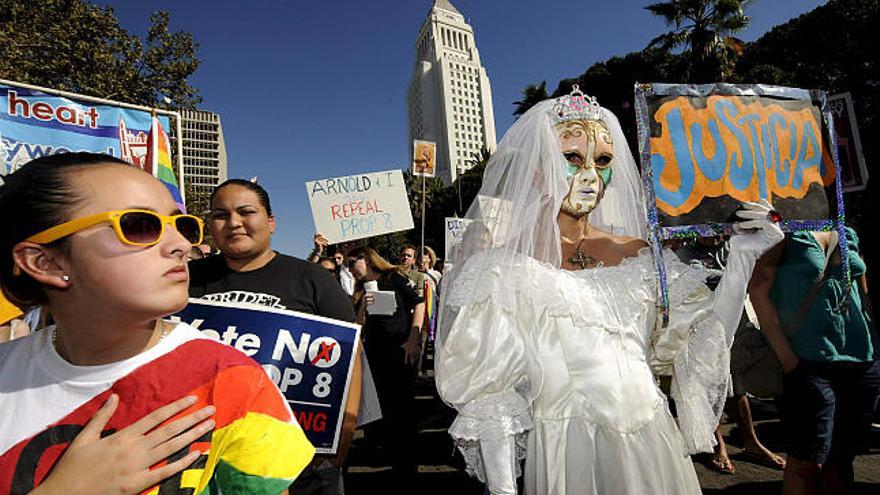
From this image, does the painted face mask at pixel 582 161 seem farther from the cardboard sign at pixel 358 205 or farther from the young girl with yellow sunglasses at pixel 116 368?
the cardboard sign at pixel 358 205

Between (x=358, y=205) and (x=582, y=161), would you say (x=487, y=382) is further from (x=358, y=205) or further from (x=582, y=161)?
(x=358, y=205)

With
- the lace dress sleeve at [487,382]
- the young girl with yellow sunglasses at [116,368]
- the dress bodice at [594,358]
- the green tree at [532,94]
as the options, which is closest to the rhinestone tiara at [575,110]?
the dress bodice at [594,358]

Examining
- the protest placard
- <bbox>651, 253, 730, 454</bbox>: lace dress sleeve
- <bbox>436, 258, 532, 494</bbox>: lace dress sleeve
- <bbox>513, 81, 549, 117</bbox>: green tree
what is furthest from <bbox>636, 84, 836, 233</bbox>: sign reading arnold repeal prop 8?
<bbox>513, 81, 549, 117</bbox>: green tree

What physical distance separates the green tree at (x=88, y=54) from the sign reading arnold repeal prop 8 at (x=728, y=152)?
12.5 m

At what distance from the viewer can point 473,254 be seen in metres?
2.17

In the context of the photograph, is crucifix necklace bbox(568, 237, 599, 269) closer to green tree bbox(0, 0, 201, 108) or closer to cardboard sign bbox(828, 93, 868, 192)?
cardboard sign bbox(828, 93, 868, 192)

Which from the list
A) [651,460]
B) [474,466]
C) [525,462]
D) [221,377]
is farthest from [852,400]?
[221,377]

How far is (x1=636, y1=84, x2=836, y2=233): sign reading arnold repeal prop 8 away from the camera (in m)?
2.24

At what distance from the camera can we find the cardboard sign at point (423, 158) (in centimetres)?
928

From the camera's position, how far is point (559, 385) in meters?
1.90

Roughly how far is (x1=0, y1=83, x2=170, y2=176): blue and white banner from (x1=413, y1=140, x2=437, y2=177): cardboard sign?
555 centimetres

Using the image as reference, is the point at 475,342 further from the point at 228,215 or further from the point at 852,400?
the point at 852,400

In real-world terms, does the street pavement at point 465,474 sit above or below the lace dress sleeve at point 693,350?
below

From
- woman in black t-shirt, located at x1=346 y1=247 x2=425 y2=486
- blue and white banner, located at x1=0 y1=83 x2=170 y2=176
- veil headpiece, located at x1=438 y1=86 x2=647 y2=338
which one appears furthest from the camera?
woman in black t-shirt, located at x1=346 y1=247 x2=425 y2=486
